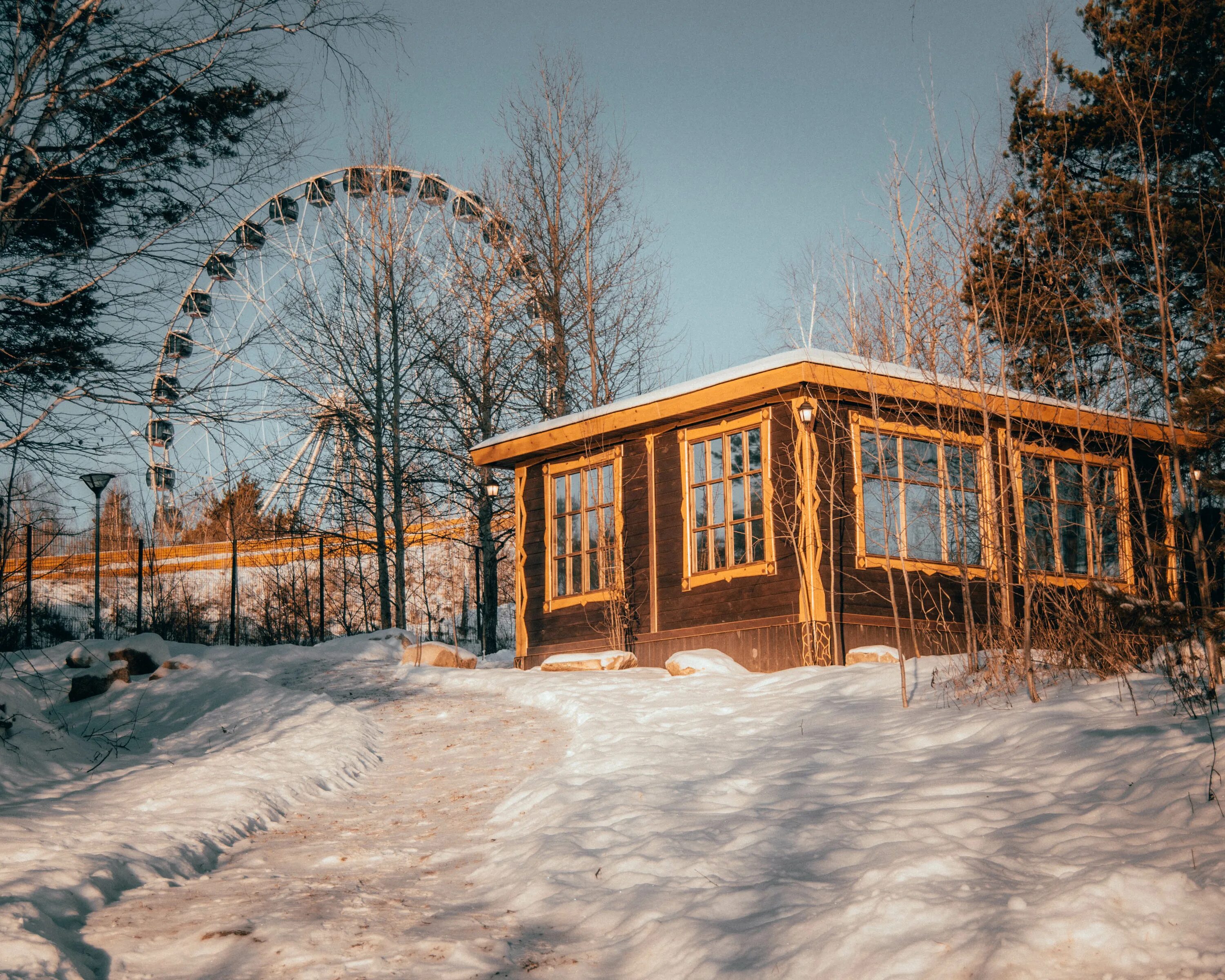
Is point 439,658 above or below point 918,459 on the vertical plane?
below

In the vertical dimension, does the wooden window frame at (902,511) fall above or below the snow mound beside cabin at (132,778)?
above

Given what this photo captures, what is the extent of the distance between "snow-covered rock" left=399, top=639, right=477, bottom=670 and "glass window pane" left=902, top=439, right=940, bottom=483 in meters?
5.61

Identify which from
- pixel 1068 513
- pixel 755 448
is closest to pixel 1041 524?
pixel 1068 513

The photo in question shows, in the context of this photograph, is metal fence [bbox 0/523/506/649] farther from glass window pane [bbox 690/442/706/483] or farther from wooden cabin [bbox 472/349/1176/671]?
glass window pane [bbox 690/442/706/483]

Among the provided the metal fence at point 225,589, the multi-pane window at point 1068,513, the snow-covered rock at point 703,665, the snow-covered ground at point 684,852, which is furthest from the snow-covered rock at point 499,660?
the snow-covered ground at point 684,852

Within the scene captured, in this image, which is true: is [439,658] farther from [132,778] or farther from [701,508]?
[132,778]

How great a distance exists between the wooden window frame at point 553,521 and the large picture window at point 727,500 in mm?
891

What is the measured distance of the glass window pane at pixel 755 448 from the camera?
400 inches

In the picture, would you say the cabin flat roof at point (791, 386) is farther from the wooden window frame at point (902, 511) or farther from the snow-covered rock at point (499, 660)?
the snow-covered rock at point (499, 660)

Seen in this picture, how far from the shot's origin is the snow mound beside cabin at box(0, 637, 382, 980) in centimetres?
380

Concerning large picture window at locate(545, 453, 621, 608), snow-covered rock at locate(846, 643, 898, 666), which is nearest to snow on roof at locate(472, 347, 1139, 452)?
large picture window at locate(545, 453, 621, 608)

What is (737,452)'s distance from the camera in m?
10.4

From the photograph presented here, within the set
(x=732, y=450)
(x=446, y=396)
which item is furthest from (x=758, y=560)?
(x=446, y=396)

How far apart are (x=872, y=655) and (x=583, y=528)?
12.8ft
